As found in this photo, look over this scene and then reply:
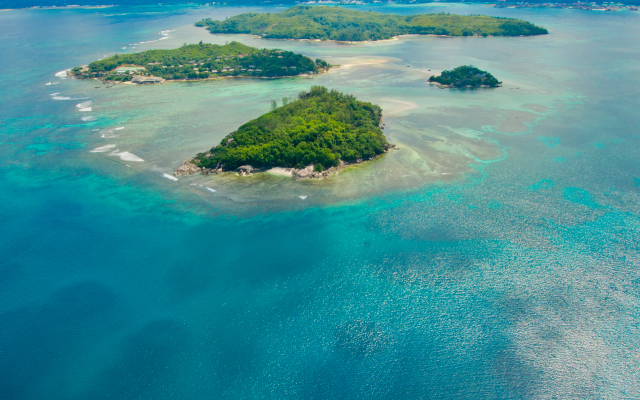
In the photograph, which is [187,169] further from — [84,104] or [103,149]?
[84,104]

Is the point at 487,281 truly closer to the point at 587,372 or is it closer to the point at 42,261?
the point at 587,372

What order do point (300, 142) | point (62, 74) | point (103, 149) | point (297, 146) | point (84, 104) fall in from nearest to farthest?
point (297, 146) < point (300, 142) < point (103, 149) < point (84, 104) < point (62, 74)

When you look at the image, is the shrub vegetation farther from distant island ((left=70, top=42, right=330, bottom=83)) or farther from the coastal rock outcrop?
distant island ((left=70, top=42, right=330, bottom=83))

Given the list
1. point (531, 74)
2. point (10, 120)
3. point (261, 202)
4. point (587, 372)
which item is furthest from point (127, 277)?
point (531, 74)

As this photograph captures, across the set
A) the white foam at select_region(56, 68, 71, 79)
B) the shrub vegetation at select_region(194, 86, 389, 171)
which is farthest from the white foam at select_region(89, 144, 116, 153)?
the white foam at select_region(56, 68, 71, 79)

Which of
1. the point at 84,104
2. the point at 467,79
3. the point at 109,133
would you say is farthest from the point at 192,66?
the point at 467,79

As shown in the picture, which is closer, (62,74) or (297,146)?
(297,146)
